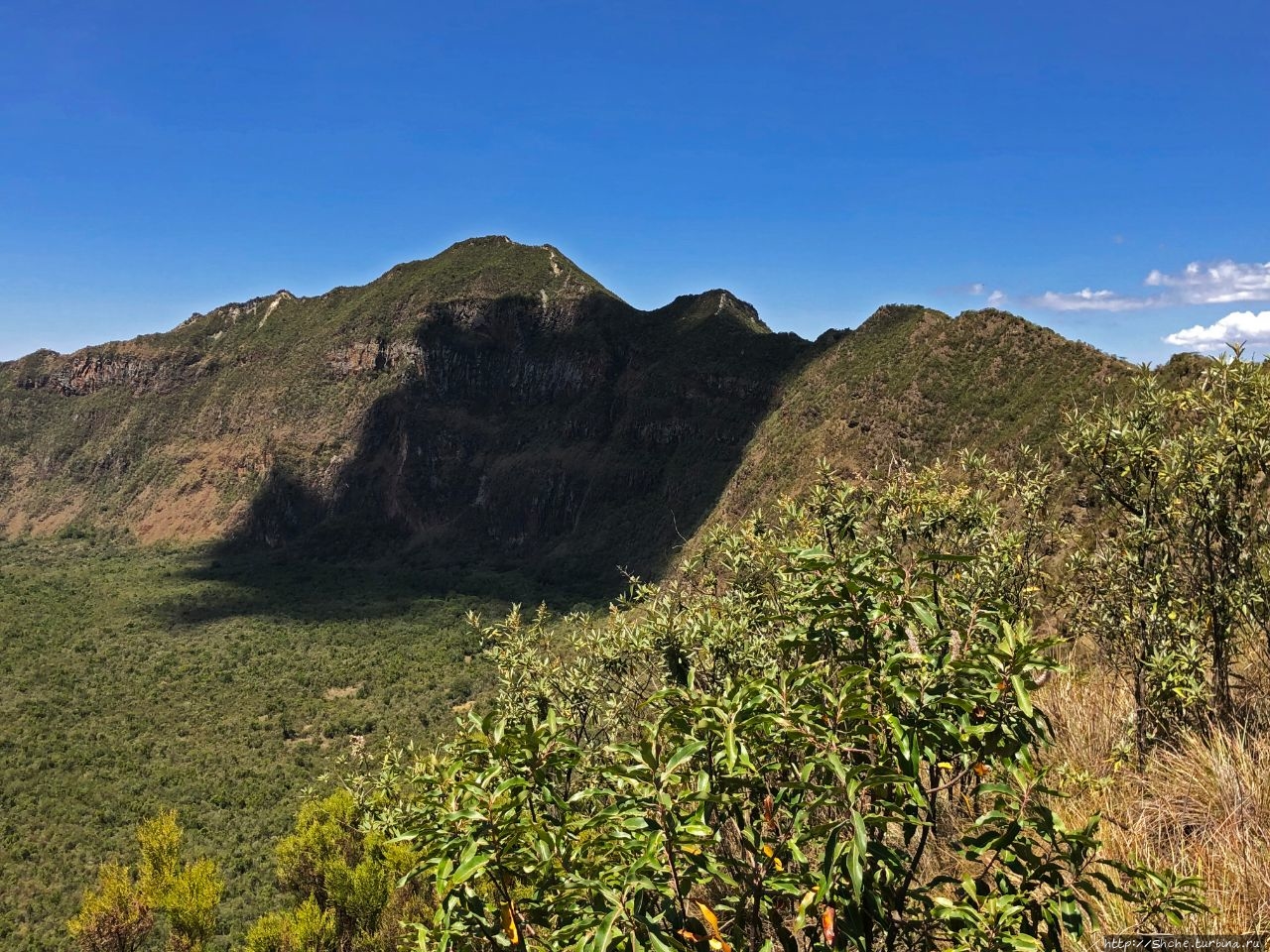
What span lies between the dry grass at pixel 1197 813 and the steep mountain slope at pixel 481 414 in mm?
55883

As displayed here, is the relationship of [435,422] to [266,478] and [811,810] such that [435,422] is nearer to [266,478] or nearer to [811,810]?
[266,478]

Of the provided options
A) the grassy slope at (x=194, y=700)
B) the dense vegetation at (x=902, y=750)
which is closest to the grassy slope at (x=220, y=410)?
the grassy slope at (x=194, y=700)

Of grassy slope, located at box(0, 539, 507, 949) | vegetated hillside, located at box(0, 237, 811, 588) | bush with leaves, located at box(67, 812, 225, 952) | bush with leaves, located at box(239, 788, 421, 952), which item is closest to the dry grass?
bush with leaves, located at box(239, 788, 421, 952)

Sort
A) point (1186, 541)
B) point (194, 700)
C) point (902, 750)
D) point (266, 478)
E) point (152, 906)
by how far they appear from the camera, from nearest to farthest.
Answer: point (902, 750), point (1186, 541), point (152, 906), point (194, 700), point (266, 478)

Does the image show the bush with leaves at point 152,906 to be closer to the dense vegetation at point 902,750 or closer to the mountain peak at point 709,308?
the dense vegetation at point 902,750

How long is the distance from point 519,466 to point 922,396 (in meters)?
67.9

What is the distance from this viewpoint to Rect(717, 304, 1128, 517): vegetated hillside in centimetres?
5272

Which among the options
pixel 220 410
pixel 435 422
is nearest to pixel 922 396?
pixel 435 422

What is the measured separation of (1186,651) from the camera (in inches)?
262

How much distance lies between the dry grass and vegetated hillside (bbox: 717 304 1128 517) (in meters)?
41.9

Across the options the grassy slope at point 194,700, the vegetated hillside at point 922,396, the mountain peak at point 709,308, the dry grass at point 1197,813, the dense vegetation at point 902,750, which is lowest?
the grassy slope at point 194,700

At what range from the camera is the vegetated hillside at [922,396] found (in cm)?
5272

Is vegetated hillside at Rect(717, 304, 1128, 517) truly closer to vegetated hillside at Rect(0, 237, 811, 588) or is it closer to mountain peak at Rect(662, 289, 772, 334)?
vegetated hillside at Rect(0, 237, 811, 588)

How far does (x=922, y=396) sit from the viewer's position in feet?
211
